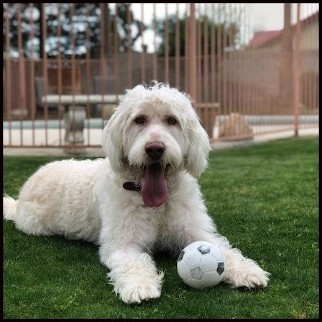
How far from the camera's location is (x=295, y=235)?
4.24 m

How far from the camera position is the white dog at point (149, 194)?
323cm

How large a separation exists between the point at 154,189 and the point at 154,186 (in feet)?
0.07

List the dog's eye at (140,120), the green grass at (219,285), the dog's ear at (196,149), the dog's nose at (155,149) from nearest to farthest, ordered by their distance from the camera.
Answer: the green grass at (219,285), the dog's nose at (155,149), the dog's eye at (140,120), the dog's ear at (196,149)

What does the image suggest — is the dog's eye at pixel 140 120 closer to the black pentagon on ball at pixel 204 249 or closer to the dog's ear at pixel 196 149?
the dog's ear at pixel 196 149

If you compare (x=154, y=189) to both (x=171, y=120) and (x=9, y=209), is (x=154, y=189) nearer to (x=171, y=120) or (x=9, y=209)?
(x=171, y=120)

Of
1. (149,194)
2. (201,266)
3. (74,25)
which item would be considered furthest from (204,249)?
(74,25)

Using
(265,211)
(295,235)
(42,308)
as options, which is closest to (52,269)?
(42,308)

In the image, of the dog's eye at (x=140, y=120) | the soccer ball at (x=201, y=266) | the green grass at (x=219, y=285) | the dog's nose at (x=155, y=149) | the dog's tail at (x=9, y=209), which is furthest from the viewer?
the dog's tail at (x=9, y=209)

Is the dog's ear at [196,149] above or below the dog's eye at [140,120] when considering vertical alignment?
below

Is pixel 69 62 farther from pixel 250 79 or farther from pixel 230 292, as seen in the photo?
pixel 230 292

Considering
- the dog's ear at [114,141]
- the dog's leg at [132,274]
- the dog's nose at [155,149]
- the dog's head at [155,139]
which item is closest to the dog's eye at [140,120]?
the dog's head at [155,139]

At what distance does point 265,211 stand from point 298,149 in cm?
559

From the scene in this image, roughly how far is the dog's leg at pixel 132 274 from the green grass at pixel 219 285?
50 mm

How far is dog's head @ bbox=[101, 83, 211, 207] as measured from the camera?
3.27 m
